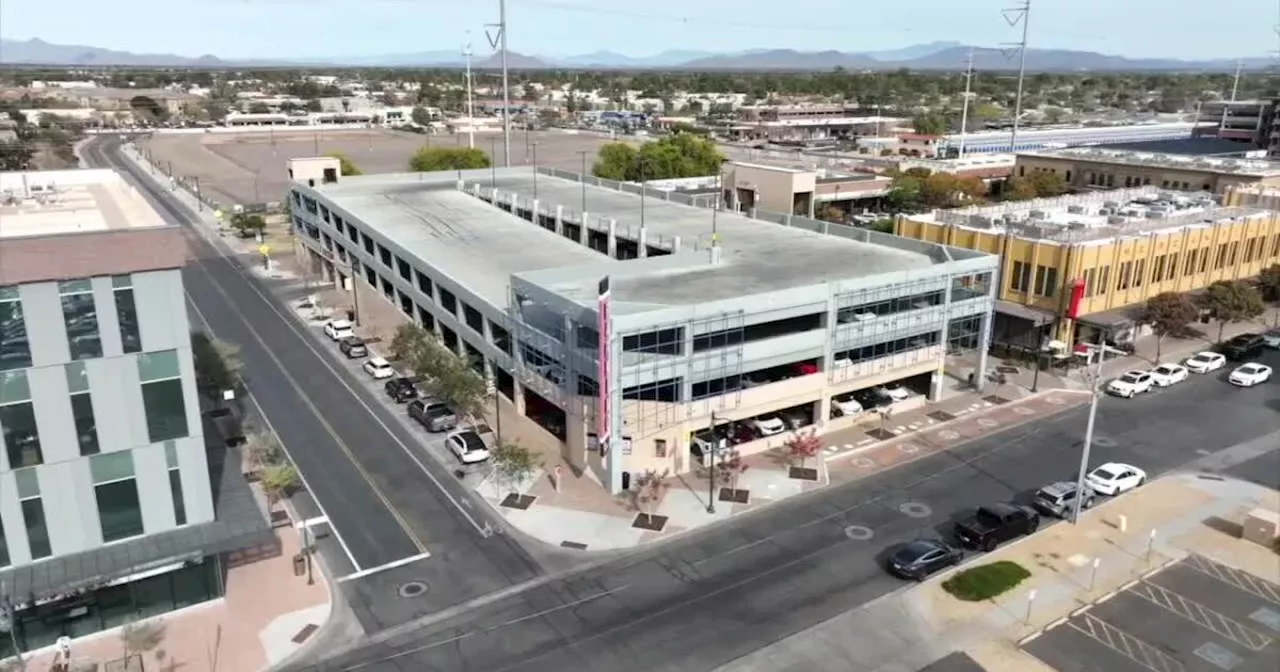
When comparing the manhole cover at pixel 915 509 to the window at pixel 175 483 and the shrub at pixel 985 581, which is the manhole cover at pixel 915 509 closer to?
the shrub at pixel 985 581

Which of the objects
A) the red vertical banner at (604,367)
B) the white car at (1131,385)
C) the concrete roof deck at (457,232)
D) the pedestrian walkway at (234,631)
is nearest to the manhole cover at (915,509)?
the red vertical banner at (604,367)

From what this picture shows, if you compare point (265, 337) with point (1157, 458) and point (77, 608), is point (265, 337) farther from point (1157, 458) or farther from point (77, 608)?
point (1157, 458)

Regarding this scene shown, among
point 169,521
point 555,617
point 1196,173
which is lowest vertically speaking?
point 555,617

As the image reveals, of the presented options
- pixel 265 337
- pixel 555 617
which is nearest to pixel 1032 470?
pixel 555 617

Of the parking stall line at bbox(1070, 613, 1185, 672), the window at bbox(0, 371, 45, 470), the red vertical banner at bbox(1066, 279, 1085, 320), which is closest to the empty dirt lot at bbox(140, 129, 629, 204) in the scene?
the red vertical banner at bbox(1066, 279, 1085, 320)

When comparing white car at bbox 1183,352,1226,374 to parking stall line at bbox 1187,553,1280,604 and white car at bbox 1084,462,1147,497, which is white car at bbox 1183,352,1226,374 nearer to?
white car at bbox 1084,462,1147,497

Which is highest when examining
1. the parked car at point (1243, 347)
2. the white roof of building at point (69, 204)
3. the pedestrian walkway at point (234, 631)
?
the white roof of building at point (69, 204)
